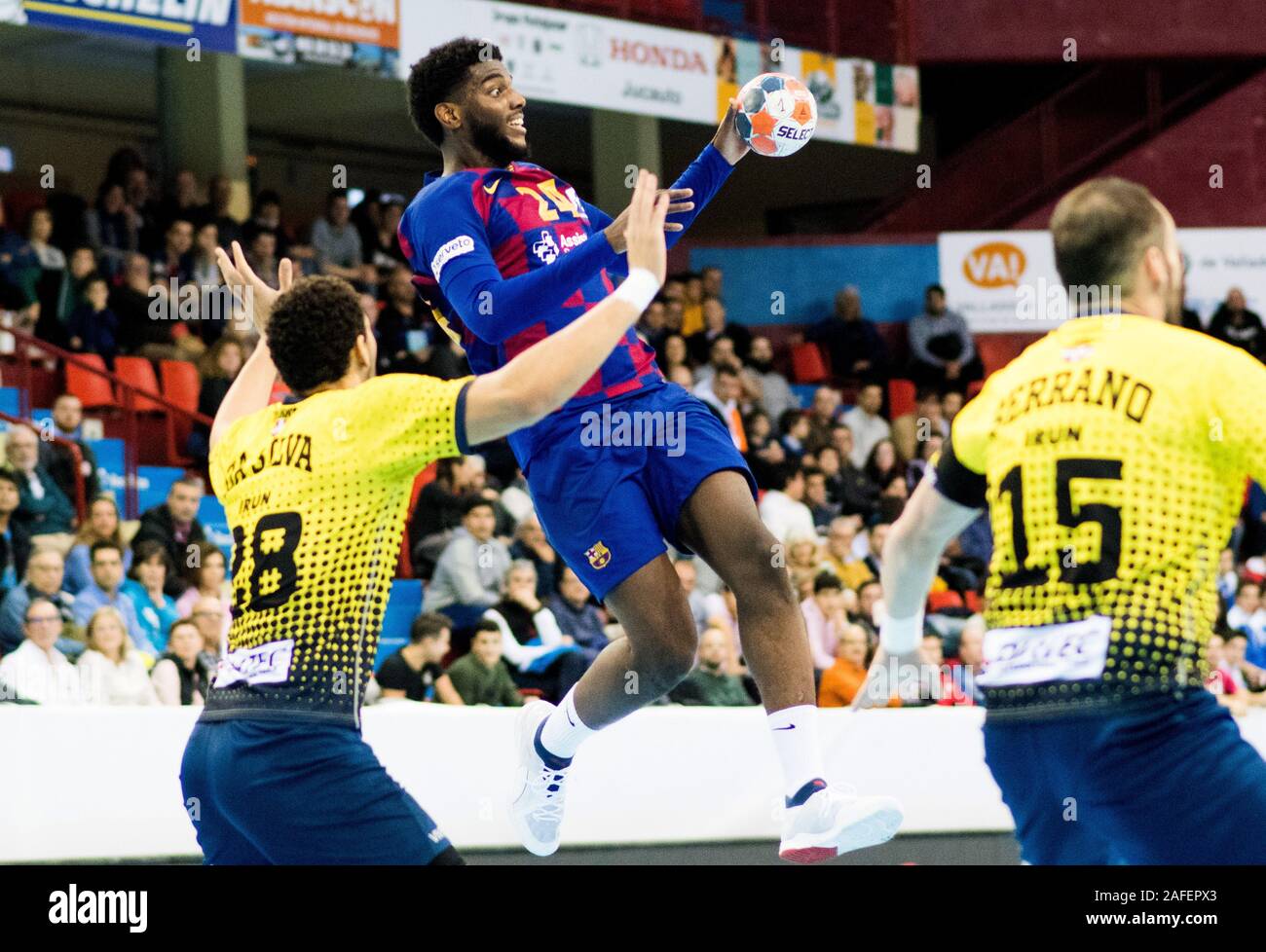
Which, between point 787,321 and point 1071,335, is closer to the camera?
point 1071,335

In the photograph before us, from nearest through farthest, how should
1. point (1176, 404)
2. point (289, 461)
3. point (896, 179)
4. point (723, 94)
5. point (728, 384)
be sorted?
point (1176, 404) → point (289, 461) → point (728, 384) → point (723, 94) → point (896, 179)

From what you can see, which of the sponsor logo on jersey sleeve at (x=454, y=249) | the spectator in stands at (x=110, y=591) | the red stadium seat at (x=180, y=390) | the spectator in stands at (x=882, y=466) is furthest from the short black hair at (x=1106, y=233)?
the spectator in stands at (x=882, y=466)

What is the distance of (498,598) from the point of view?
12.1 m

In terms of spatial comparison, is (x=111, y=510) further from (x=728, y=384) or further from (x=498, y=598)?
(x=728, y=384)

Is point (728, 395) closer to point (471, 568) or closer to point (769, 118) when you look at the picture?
point (471, 568)

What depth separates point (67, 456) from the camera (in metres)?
12.5

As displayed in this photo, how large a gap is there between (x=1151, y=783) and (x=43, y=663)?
7.21m

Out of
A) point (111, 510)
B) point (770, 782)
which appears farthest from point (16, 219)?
point (770, 782)

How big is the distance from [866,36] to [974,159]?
8.79ft

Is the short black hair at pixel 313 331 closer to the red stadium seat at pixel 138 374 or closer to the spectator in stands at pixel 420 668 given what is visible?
the spectator in stands at pixel 420 668

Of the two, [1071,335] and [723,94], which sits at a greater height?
[723,94]

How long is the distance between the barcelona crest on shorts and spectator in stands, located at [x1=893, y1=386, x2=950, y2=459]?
1196 cm

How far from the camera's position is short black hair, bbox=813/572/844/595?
12445 mm

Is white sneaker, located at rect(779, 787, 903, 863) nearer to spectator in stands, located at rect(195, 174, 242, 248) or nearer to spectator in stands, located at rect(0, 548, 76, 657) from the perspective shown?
spectator in stands, located at rect(0, 548, 76, 657)
